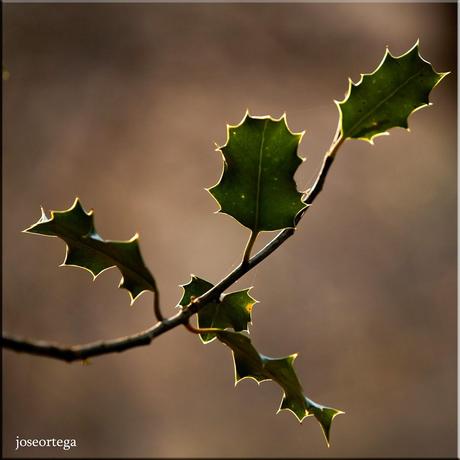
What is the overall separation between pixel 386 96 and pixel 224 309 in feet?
0.80

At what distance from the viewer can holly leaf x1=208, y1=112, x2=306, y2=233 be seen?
1.65 ft

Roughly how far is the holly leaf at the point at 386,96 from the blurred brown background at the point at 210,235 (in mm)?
2841

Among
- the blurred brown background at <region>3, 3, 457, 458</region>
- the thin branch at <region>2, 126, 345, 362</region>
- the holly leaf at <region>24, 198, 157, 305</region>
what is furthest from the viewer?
the blurred brown background at <region>3, 3, 457, 458</region>

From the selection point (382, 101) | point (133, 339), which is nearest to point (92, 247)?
point (133, 339)

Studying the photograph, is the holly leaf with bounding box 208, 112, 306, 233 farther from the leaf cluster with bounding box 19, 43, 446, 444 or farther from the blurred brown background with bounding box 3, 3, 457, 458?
the blurred brown background with bounding box 3, 3, 457, 458

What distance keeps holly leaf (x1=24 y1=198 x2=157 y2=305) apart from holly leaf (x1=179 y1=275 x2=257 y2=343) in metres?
0.06

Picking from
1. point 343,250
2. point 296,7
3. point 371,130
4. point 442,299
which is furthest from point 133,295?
point 296,7

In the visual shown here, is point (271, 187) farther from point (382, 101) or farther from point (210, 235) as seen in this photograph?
point (210, 235)

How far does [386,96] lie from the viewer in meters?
0.52

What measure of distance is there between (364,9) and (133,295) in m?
3.97

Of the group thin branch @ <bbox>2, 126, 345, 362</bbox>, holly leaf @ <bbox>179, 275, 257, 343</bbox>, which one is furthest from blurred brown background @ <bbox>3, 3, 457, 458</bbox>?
thin branch @ <bbox>2, 126, 345, 362</bbox>

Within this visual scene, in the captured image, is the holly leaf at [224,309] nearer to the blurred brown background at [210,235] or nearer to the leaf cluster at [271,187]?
the leaf cluster at [271,187]

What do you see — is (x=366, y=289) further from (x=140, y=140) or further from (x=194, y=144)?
(x=140, y=140)

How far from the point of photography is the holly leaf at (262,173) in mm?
502
